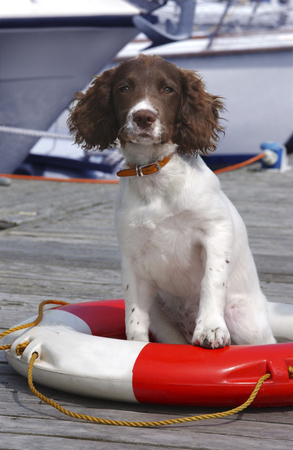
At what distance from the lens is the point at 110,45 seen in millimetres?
10430

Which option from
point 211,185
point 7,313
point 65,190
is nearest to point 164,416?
point 211,185

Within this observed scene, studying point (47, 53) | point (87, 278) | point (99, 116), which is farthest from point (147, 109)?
point (47, 53)

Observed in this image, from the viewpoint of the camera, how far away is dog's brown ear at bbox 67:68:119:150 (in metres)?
2.50

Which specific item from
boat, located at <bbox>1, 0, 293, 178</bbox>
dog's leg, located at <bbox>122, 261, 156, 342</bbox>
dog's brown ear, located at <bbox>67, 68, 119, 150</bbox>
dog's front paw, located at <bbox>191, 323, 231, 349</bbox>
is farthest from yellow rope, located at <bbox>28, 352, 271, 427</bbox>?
boat, located at <bbox>1, 0, 293, 178</bbox>

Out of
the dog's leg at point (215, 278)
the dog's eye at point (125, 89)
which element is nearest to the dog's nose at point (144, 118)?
the dog's eye at point (125, 89)

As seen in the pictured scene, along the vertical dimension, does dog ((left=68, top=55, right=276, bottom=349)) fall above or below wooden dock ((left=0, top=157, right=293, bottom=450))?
above

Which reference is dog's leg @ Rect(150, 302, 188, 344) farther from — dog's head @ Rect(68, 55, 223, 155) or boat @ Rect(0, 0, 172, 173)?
boat @ Rect(0, 0, 172, 173)

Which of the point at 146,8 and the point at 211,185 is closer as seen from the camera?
the point at 211,185

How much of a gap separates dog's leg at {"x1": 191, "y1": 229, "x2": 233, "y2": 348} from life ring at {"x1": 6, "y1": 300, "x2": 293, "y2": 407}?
151 millimetres

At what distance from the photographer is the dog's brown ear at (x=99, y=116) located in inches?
98.3

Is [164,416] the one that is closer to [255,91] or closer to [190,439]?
[190,439]

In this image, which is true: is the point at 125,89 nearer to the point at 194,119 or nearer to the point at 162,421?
the point at 194,119

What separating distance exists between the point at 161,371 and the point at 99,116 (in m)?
1.09

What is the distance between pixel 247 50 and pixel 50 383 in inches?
466
